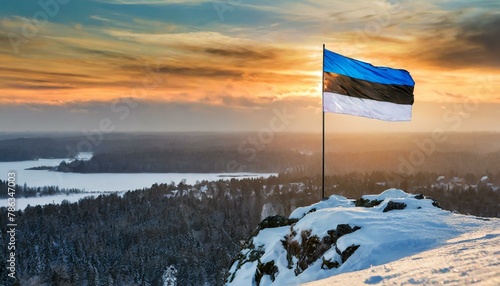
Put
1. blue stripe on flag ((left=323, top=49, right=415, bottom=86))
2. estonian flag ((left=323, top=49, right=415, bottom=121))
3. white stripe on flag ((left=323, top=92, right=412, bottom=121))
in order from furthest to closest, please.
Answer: blue stripe on flag ((left=323, top=49, right=415, bottom=86)), estonian flag ((left=323, top=49, right=415, bottom=121)), white stripe on flag ((left=323, top=92, right=412, bottom=121))

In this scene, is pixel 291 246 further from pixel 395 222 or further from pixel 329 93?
pixel 329 93

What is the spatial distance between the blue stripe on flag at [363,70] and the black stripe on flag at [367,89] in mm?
255

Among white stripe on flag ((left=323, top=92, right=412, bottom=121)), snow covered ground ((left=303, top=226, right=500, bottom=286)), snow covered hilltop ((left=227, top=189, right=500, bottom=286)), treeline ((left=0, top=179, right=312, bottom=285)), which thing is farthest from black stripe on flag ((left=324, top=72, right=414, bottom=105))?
treeline ((left=0, top=179, right=312, bottom=285))

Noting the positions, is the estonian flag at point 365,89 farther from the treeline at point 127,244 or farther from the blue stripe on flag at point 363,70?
the treeline at point 127,244

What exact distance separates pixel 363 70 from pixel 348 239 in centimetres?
1303

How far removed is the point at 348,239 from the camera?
1722 cm

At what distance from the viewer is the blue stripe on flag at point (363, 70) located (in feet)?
85.1

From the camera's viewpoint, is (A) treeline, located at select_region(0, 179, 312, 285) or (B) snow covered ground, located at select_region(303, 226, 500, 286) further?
(A) treeline, located at select_region(0, 179, 312, 285)

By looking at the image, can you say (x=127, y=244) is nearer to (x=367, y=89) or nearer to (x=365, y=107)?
(x=365, y=107)

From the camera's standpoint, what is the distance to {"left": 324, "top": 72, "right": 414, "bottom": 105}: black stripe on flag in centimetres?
2578

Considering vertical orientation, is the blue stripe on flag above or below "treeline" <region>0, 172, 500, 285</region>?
above

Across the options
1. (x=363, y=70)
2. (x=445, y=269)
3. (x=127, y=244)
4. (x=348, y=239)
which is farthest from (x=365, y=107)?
(x=127, y=244)

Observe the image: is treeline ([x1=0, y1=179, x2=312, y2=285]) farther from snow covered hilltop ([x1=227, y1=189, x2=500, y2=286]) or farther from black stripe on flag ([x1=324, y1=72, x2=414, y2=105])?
black stripe on flag ([x1=324, y1=72, x2=414, y2=105])

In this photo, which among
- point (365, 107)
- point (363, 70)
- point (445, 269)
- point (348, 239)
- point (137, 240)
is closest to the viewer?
point (445, 269)
